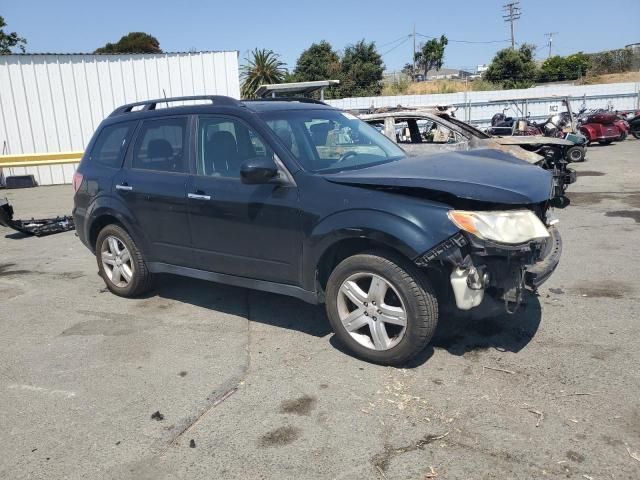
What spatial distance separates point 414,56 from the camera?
80.1 m

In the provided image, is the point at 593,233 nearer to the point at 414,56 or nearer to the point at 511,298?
the point at 511,298

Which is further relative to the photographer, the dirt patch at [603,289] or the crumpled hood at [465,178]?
the dirt patch at [603,289]

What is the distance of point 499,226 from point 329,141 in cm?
177

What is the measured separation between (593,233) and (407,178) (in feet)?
17.0

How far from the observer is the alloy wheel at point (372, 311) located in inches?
152

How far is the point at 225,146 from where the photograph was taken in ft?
15.6

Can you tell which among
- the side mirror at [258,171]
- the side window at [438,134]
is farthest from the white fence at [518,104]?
the side mirror at [258,171]

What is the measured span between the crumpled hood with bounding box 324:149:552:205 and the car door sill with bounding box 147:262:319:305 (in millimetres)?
906

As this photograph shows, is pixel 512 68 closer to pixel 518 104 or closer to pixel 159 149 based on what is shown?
pixel 518 104

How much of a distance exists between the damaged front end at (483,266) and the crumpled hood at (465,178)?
0.28 m

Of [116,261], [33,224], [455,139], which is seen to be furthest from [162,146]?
[455,139]

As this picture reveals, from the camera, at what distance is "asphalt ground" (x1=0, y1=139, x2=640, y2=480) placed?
2969 millimetres

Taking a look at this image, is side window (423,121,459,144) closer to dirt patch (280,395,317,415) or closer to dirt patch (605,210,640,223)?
dirt patch (605,210,640,223)

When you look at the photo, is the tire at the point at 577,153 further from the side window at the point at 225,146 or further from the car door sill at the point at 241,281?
the car door sill at the point at 241,281
